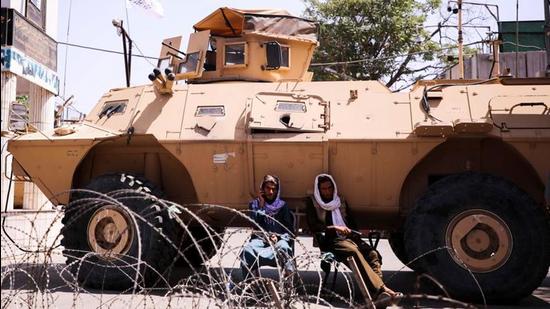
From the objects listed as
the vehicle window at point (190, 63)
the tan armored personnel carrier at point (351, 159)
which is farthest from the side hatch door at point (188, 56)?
the tan armored personnel carrier at point (351, 159)

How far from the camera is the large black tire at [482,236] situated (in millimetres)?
6363

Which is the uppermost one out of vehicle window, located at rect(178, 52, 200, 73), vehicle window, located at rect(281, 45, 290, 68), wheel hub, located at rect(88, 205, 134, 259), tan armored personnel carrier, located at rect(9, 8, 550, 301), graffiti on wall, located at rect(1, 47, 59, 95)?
graffiti on wall, located at rect(1, 47, 59, 95)

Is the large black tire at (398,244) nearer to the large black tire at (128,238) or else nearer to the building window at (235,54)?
the large black tire at (128,238)

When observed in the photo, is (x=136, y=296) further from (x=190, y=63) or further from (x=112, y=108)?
(x=190, y=63)

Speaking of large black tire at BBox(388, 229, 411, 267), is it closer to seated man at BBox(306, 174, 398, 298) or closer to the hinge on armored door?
seated man at BBox(306, 174, 398, 298)

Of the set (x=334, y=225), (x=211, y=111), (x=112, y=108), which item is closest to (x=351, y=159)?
(x=334, y=225)

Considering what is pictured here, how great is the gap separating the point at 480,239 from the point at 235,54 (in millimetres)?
4054

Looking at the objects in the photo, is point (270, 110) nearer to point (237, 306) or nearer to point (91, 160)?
point (91, 160)

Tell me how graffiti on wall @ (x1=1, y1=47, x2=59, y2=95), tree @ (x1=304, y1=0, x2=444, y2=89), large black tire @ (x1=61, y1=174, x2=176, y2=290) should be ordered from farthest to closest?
tree @ (x1=304, y1=0, x2=444, y2=89) → graffiti on wall @ (x1=1, y1=47, x2=59, y2=95) → large black tire @ (x1=61, y1=174, x2=176, y2=290)

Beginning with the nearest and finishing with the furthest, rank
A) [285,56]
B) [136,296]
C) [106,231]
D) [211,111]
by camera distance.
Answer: [136,296]
[106,231]
[211,111]
[285,56]

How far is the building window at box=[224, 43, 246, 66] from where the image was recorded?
8.80 meters

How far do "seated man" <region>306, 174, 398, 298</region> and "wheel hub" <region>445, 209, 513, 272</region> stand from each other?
0.82 meters

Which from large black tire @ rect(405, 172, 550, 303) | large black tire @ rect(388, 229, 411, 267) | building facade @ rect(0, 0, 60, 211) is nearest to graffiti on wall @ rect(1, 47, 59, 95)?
building facade @ rect(0, 0, 60, 211)

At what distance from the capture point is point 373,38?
24516 mm
